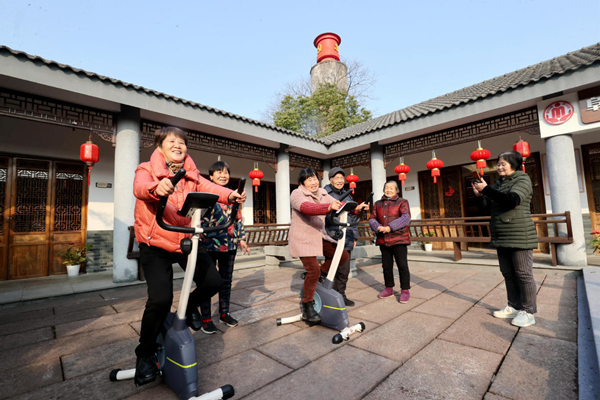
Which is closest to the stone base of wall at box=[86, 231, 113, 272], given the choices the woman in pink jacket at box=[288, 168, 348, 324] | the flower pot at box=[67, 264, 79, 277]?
the flower pot at box=[67, 264, 79, 277]

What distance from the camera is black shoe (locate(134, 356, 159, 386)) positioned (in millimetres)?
1671

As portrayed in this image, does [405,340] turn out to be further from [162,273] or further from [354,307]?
[162,273]

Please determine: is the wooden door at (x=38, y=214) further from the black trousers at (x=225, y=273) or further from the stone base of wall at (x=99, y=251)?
the black trousers at (x=225, y=273)

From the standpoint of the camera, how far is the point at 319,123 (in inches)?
890

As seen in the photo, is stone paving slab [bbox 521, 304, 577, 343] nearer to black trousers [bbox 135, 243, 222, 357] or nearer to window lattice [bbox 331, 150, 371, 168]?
black trousers [bbox 135, 243, 222, 357]

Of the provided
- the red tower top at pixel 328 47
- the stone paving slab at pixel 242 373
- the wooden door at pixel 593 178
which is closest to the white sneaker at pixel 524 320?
the stone paving slab at pixel 242 373

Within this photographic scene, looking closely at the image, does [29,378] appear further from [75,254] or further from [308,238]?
[75,254]

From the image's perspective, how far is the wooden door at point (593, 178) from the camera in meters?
6.40

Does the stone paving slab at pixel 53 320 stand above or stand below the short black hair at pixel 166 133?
below

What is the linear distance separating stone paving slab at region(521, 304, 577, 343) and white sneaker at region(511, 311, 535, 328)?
0.12ft

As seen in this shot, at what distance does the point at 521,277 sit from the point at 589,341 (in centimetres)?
63

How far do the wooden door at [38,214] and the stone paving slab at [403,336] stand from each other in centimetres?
682

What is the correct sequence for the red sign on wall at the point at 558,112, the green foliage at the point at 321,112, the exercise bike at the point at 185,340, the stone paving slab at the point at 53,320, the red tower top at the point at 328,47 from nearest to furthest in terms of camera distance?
1. the exercise bike at the point at 185,340
2. the stone paving slab at the point at 53,320
3. the red sign on wall at the point at 558,112
4. the green foliage at the point at 321,112
5. the red tower top at the point at 328,47

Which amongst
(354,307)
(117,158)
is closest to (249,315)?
(354,307)
